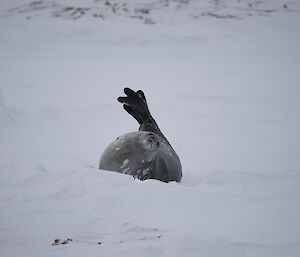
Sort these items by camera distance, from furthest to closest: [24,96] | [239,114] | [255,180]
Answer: [24,96], [239,114], [255,180]

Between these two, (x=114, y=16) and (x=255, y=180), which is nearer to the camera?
(x=255, y=180)

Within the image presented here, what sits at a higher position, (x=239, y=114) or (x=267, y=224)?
(x=267, y=224)

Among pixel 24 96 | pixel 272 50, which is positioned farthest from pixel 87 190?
pixel 272 50

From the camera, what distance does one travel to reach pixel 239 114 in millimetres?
8211

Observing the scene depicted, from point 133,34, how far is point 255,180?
638 inches

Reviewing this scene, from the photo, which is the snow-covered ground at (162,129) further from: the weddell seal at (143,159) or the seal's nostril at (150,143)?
the seal's nostril at (150,143)

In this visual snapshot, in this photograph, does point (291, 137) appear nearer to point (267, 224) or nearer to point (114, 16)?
point (267, 224)

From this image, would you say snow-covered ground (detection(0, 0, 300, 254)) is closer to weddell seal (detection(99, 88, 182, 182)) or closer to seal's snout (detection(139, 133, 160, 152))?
weddell seal (detection(99, 88, 182, 182))

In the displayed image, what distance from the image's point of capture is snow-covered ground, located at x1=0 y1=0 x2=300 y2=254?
8.11 feet

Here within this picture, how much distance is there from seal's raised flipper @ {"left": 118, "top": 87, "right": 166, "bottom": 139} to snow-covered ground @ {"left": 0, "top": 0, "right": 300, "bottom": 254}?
676mm

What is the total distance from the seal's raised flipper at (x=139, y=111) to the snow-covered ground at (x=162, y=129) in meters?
0.68

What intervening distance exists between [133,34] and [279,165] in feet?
51.0

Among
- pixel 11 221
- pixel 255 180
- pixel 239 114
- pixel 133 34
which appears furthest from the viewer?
pixel 133 34

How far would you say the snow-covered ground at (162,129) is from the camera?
247 cm
